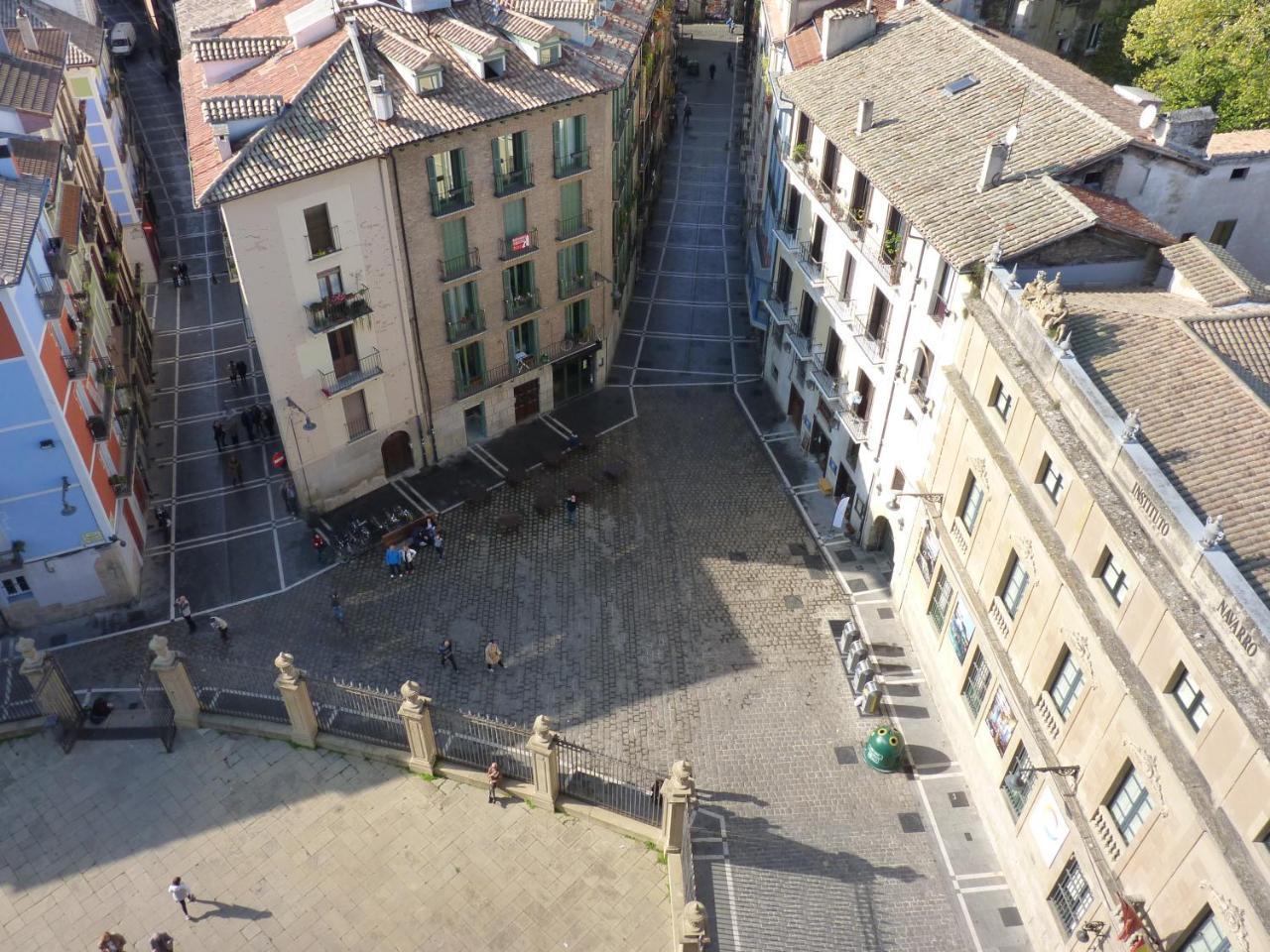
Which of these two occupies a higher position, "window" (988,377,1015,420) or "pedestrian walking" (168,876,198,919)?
"window" (988,377,1015,420)

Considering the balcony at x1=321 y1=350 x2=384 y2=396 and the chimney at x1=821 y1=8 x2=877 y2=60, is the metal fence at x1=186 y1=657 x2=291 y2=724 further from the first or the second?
the chimney at x1=821 y1=8 x2=877 y2=60

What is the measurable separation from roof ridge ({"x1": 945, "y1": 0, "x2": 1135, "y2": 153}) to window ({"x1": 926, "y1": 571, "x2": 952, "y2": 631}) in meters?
16.4

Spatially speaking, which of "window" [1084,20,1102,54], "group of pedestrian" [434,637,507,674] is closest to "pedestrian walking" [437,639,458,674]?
"group of pedestrian" [434,637,507,674]

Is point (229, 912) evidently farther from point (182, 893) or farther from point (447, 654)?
point (447, 654)

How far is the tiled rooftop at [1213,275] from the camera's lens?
1261 inches

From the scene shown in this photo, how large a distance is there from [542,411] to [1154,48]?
33.5 meters

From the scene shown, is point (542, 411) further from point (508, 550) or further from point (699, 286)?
point (699, 286)

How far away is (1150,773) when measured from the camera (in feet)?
80.7

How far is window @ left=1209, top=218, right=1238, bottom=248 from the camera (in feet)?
131

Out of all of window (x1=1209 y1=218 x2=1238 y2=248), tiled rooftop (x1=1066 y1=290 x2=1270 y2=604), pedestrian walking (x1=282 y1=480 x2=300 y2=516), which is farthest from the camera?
pedestrian walking (x1=282 y1=480 x2=300 y2=516)

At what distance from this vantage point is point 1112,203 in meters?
35.4

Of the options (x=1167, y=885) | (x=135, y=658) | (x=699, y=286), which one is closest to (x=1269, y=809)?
(x=1167, y=885)

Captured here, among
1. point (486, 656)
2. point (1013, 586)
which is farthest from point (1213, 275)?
point (486, 656)

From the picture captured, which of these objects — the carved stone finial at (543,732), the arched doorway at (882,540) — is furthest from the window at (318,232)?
the arched doorway at (882,540)
